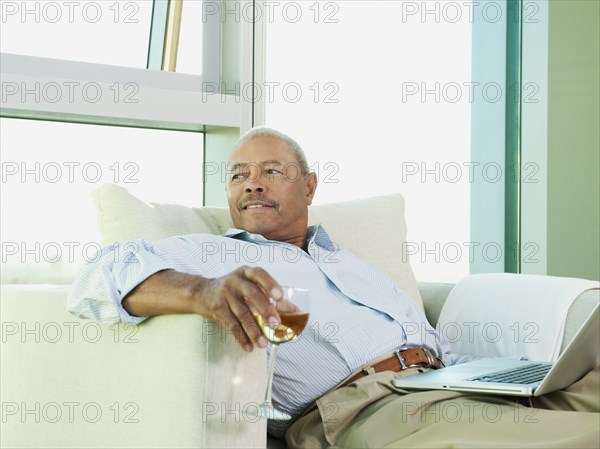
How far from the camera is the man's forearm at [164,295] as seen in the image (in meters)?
1.37

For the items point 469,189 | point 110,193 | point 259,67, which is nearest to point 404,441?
point 110,193

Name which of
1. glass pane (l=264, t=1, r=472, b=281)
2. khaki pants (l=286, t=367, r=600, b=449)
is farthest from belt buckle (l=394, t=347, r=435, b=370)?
glass pane (l=264, t=1, r=472, b=281)

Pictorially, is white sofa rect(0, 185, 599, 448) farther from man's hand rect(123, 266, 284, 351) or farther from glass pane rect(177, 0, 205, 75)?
glass pane rect(177, 0, 205, 75)

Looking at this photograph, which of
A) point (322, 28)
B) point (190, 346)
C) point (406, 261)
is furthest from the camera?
point (322, 28)

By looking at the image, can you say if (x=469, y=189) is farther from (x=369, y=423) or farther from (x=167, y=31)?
(x=369, y=423)

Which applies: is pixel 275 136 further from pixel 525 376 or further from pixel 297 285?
pixel 525 376

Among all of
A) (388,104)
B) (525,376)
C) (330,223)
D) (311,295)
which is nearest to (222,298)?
(311,295)

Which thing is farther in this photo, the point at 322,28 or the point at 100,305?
the point at 322,28

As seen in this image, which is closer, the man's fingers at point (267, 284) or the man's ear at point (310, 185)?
the man's fingers at point (267, 284)

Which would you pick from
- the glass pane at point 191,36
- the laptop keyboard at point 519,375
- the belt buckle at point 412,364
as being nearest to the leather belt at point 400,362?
the belt buckle at point 412,364

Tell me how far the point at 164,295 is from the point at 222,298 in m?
0.14

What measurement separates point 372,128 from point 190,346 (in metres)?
2.33

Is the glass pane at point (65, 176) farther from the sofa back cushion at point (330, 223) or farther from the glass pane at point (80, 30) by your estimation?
the sofa back cushion at point (330, 223)

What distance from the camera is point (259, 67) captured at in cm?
311
